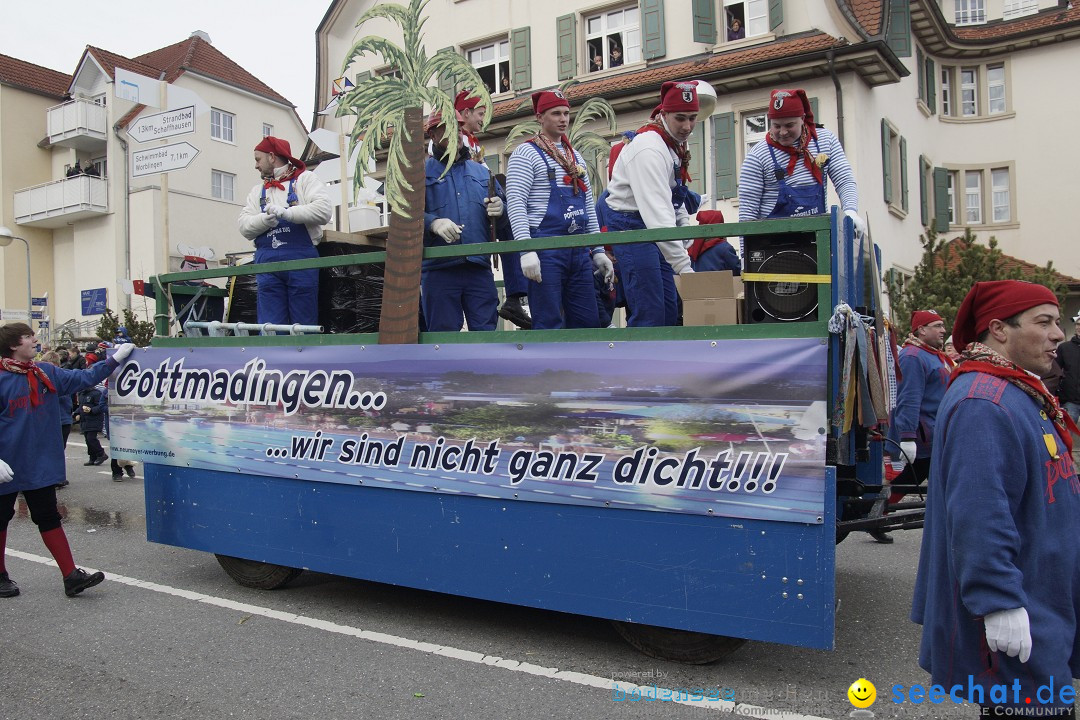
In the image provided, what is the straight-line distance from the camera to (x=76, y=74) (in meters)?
33.0

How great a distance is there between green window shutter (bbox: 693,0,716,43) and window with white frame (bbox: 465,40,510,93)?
475 cm

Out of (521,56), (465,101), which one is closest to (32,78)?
(521,56)

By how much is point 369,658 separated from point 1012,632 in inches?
119

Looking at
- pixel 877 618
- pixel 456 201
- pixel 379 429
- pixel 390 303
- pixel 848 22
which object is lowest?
pixel 877 618

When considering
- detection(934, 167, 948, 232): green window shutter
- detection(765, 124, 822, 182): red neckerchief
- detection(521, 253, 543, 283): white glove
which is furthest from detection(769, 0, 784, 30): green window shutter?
detection(521, 253, 543, 283): white glove

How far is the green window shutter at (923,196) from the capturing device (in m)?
20.1

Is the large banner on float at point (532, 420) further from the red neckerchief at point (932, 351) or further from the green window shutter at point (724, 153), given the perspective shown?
the green window shutter at point (724, 153)

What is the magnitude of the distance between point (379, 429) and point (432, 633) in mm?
1149

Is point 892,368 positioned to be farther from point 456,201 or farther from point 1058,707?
point 1058,707

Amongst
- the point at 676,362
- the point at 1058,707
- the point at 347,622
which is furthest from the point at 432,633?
the point at 1058,707

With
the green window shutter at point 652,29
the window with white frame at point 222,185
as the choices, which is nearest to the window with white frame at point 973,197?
the green window shutter at point 652,29

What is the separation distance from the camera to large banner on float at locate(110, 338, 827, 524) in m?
3.55

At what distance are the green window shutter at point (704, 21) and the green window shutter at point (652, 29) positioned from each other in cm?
92

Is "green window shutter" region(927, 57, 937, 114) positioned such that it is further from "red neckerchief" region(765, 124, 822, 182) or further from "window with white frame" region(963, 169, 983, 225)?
"red neckerchief" region(765, 124, 822, 182)
